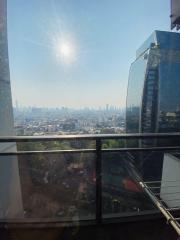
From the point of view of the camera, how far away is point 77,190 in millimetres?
2441

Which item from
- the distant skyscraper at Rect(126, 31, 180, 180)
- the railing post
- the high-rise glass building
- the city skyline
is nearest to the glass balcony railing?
the railing post

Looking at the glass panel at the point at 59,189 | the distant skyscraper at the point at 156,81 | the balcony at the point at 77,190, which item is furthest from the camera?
the distant skyscraper at the point at 156,81

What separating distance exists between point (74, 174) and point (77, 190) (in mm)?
187

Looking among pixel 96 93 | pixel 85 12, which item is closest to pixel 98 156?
pixel 85 12

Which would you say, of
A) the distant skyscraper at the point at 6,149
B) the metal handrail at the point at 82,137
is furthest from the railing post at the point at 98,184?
the distant skyscraper at the point at 6,149

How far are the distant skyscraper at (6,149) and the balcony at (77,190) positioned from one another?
0.02 meters

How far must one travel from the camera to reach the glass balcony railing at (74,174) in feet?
6.64

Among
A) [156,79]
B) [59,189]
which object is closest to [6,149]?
[59,189]

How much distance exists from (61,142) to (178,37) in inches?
649

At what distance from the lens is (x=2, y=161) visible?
2.34m

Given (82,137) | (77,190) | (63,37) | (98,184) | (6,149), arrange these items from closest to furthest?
(82,137) → (98,184) → (6,149) → (77,190) → (63,37)

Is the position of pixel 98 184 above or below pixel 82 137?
below

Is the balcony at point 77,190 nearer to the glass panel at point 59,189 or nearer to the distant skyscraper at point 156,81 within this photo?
the glass panel at point 59,189

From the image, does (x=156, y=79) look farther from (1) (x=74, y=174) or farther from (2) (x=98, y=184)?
(2) (x=98, y=184)
